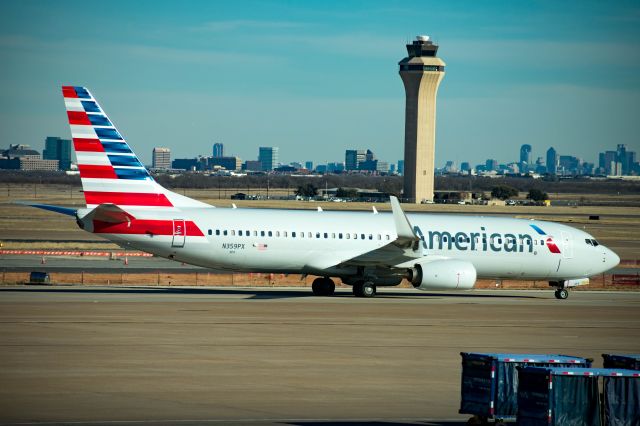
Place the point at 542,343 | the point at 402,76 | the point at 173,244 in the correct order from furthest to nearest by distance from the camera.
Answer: the point at 402,76 < the point at 173,244 < the point at 542,343

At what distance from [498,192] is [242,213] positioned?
152m

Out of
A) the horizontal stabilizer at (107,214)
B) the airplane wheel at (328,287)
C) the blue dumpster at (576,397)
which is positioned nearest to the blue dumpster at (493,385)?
the blue dumpster at (576,397)

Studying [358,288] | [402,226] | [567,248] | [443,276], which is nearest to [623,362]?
[443,276]

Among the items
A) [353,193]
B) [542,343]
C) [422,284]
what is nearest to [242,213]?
[422,284]

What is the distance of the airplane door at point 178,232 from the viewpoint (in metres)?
40.1

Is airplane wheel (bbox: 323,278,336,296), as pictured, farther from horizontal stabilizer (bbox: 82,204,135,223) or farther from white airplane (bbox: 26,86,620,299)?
Answer: horizontal stabilizer (bbox: 82,204,135,223)

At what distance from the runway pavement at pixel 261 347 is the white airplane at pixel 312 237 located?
51.8 inches

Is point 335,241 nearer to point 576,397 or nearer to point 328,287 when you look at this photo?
point 328,287

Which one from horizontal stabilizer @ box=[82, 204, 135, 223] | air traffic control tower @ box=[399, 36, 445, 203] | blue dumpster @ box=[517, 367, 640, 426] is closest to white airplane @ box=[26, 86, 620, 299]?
horizontal stabilizer @ box=[82, 204, 135, 223]

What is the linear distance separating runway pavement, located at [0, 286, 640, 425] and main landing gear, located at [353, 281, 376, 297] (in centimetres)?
56

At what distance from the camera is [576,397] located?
54.1ft

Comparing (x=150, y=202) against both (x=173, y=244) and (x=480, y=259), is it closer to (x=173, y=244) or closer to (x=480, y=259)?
(x=173, y=244)

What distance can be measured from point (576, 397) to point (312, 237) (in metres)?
26.1

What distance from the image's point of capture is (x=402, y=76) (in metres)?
182
